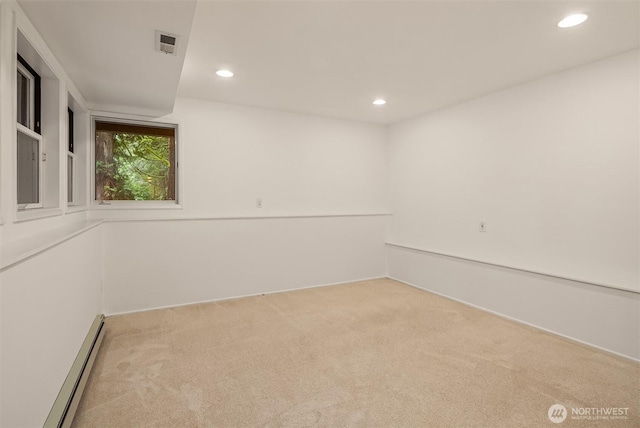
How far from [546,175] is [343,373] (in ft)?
8.62

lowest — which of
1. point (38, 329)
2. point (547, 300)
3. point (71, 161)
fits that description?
point (547, 300)

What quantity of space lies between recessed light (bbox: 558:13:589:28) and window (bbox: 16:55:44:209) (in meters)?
3.46

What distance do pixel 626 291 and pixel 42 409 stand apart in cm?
386

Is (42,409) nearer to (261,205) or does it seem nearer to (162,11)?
(162,11)

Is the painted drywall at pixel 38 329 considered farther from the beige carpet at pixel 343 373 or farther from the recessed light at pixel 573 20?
the recessed light at pixel 573 20

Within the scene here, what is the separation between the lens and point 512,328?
9.97 feet

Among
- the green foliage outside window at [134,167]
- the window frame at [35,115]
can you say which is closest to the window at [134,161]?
the green foliage outside window at [134,167]

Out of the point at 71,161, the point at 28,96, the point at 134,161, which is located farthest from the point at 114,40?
the point at 134,161

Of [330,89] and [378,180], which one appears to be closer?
[330,89]

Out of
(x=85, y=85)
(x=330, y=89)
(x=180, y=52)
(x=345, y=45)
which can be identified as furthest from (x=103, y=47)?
(x=330, y=89)

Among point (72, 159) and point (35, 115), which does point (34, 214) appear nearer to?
point (35, 115)

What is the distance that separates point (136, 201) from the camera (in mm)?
3607

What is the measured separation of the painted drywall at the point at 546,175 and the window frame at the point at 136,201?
3.20 metres

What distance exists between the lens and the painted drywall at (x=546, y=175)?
2584 mm
